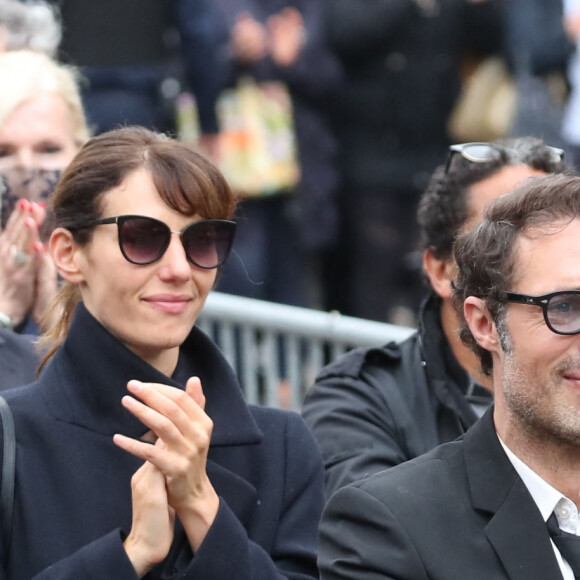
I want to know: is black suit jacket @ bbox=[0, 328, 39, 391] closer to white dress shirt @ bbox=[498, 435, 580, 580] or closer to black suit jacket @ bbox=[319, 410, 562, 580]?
black suit jacket @ bbox=[319, 410, 562, 580]

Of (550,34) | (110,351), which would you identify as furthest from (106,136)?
(550,34)

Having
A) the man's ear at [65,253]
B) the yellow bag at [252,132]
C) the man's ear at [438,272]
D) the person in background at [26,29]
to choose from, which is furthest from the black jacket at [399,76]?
the man's ear at [65,253]

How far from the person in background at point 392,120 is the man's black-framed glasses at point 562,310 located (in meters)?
5.35

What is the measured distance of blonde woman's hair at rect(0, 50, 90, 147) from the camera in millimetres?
5184

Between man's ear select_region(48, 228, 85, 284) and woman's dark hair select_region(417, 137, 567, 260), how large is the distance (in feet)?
4.77

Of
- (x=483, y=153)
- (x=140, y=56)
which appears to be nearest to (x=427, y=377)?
(x=483, y=153)

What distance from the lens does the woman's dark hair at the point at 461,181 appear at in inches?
194

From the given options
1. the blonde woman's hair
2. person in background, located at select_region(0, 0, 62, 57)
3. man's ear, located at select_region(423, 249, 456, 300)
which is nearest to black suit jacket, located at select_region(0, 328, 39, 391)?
the blonde woman's hair

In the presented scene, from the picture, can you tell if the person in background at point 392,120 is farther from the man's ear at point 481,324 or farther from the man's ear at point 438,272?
the man's ear at point 481,324

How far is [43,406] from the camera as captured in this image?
3660 millimetres

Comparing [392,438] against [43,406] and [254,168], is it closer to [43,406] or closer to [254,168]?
[43,406]

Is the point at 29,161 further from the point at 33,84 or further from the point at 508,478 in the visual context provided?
the point at 508,478

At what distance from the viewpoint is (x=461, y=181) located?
4988 mm

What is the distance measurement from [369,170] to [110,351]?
17.6 feet
